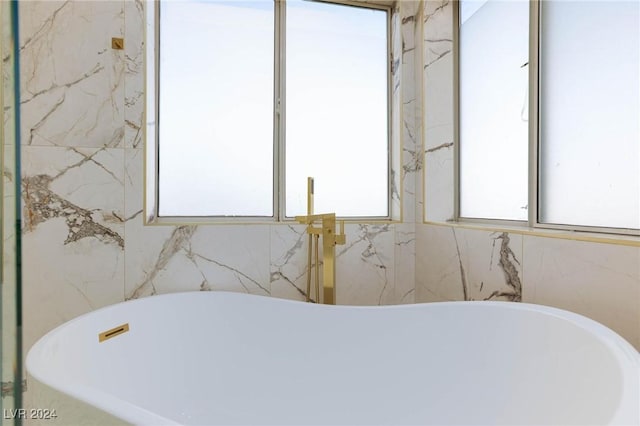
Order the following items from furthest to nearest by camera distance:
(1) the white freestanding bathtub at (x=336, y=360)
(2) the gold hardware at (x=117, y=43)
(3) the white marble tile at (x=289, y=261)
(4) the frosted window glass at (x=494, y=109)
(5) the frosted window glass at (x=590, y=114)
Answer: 1. (3) the white marble tile at (x=289, y=261)
2. (2) the gold hardware at (x=117, y=43)
3. (4) the frosted window glass at (x=494, y=109)
4. (5) the frosted window glass at (x=590, y=114)
5. (1) the white freestanding bathtub at (x=336, y=360)

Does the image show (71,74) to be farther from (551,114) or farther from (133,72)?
(551,114)

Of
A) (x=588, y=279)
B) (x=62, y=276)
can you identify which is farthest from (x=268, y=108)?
(x=588, y=279)

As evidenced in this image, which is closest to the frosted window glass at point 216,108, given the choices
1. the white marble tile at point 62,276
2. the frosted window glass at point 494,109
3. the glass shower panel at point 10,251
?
the white marble tile at point 62,276

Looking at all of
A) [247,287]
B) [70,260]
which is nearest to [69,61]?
[70,260]

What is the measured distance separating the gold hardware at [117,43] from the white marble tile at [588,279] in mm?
1761

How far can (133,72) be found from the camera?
5.15 feet

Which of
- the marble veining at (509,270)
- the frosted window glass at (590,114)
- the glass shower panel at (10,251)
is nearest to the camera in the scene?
the glass shower panel at (10,251)

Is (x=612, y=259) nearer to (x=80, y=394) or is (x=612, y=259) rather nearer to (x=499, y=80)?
(x=499, y=80)

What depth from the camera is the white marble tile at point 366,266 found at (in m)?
1.77

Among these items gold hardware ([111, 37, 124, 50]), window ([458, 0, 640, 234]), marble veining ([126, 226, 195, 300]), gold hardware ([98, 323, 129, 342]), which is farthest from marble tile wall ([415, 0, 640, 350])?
gold hardware ([111, 37, 124, 50])

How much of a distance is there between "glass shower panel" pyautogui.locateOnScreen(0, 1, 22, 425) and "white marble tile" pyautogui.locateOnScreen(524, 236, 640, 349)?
1.19m

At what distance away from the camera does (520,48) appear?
144 cm

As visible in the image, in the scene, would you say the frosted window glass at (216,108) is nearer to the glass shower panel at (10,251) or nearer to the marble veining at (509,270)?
the marble veining at (509,270)

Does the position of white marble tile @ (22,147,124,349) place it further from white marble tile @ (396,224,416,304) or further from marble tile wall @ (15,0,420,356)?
white marble tile @ (396,224,416,304)
